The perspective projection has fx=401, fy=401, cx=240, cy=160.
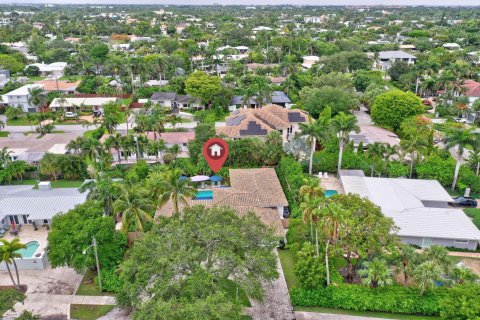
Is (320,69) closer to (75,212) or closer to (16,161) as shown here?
(16,161)

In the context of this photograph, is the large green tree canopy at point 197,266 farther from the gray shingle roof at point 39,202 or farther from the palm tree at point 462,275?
the gray shingle roof at point 39,202

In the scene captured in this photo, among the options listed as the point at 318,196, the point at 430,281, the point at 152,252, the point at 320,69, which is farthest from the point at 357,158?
the point at 320,69

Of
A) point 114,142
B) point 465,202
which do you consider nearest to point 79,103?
point 114,142

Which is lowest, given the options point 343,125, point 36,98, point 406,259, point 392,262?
point 392,262

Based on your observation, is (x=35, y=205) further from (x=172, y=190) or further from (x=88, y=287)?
(x=172, y=190)

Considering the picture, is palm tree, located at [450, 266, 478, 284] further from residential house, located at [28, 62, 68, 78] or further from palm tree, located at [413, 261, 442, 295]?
residential house, located at [28, 62, 68, 78]

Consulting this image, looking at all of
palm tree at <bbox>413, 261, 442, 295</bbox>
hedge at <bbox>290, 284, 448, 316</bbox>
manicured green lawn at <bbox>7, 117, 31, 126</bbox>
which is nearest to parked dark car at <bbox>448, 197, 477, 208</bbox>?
hedge at <bbox>290, 284, 448, 316</bbox>
